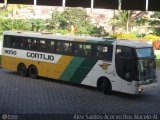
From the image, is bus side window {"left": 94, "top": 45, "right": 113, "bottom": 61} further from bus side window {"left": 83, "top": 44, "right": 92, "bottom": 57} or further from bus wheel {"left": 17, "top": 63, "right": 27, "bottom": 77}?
bus wheel {"left": 17, "top": 63, "right": 27, "bottom": 77}

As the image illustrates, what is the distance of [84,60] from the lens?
67.6 feet

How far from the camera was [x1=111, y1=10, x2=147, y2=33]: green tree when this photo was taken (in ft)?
180

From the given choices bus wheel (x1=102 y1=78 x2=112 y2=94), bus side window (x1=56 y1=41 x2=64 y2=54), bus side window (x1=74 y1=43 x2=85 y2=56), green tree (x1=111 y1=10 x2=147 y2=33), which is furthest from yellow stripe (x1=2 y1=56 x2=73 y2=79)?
green tree (x1=111 y1=10 x2=147 y2=33)

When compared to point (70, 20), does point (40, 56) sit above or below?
below

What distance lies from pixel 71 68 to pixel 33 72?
331cm

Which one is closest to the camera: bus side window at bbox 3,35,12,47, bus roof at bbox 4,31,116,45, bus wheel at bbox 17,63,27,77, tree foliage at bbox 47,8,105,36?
bus roof at bbox 4,31,116,45

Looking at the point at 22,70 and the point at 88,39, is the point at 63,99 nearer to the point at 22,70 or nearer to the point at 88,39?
the point at 88,39

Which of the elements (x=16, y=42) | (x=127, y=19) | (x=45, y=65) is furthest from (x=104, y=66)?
(x=127, y=19)

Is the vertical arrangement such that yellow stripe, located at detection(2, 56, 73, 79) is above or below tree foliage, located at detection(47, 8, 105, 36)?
below

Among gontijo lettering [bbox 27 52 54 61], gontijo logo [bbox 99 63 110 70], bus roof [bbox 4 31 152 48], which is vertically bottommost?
gontijo logo [bbox 99 63 110 70]

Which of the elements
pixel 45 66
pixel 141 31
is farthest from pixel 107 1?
pixel 141 31

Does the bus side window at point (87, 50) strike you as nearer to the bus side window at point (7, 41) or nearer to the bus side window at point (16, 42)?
the bus side window at point (16, 42)

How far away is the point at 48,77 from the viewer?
2258cm

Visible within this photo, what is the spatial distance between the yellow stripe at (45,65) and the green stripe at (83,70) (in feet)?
2.96
